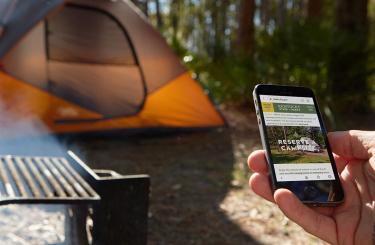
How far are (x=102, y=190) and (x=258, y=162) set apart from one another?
762 millimetres

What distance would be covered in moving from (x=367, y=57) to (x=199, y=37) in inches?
1301

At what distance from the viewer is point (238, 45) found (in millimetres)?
9703

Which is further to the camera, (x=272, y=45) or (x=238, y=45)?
(x=238, y=45)

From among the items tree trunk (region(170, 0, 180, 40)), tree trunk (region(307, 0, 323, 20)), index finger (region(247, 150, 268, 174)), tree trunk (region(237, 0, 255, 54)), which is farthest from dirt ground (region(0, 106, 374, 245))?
tree trunk (region(170, 0, 180, 40))

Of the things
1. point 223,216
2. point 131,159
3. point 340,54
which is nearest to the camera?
point 223,216

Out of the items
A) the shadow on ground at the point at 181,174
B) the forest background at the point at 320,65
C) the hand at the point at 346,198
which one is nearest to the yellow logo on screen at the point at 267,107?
the hand at the point at 346,198

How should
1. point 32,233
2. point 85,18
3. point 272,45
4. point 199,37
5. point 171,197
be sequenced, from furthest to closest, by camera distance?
point 199,37, point 272,45, point 85,18, point 171,197, point 32,233

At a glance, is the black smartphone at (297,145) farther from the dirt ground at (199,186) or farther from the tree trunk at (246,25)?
the tree trunk at (246,25)

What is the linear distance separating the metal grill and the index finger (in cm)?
58

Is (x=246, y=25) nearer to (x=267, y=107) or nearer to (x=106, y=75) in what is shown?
(x=106, y=75)

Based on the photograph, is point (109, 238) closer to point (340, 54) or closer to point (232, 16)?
point (340, 54)

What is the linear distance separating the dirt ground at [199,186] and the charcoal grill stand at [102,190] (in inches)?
24.5

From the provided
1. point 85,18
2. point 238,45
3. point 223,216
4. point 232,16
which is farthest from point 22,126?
point 232,16

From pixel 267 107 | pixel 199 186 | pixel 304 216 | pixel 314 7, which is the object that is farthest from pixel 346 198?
pixel 314 7
